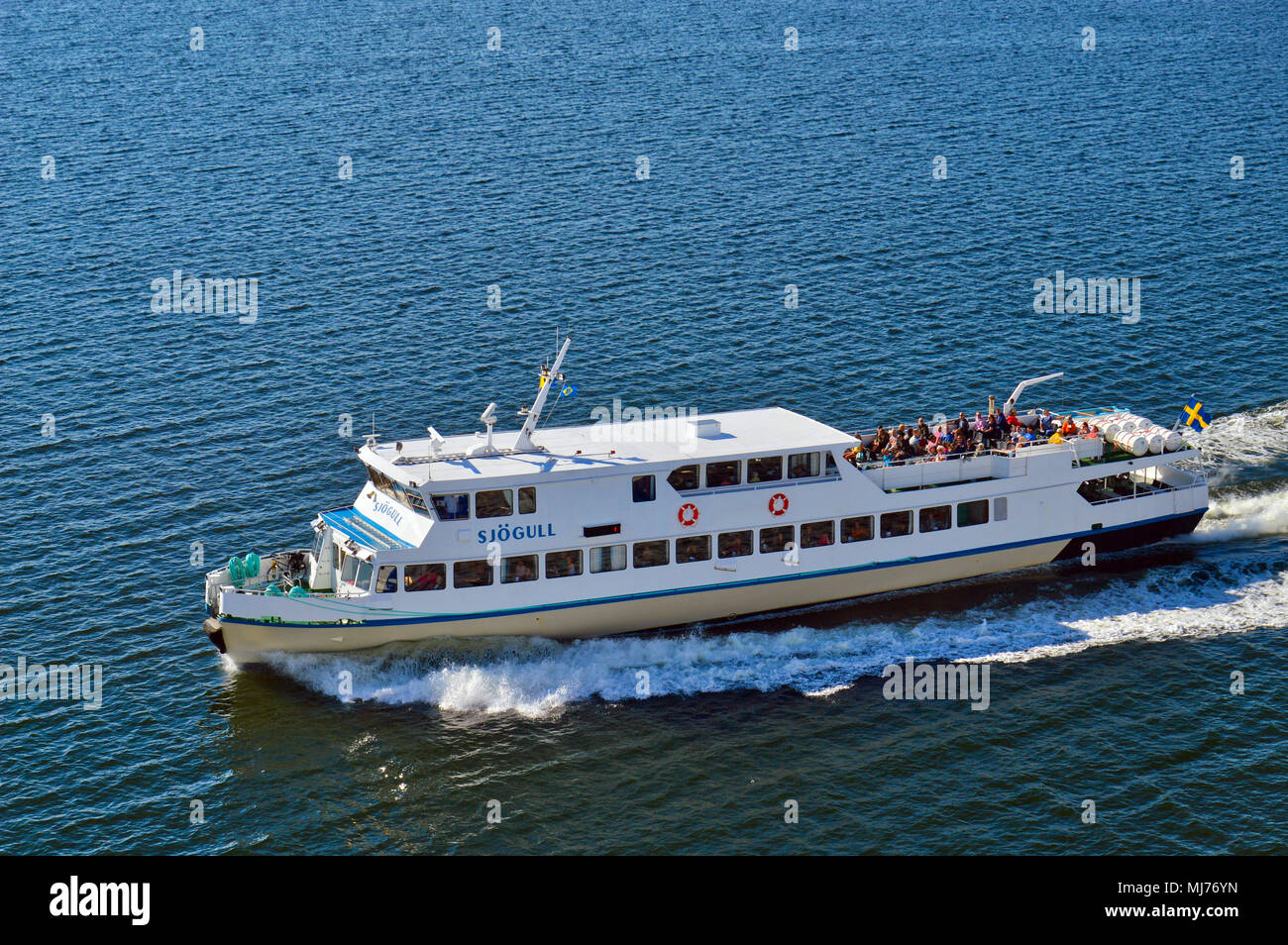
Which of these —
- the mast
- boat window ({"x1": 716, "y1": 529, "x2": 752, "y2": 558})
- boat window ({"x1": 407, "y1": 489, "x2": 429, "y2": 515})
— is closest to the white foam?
boat window ({"x1": 716, "y1": 529, "x2": 752, "y2": 558})

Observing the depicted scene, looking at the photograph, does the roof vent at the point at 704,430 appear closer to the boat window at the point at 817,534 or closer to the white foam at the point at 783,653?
the boat window at the point at 817,534

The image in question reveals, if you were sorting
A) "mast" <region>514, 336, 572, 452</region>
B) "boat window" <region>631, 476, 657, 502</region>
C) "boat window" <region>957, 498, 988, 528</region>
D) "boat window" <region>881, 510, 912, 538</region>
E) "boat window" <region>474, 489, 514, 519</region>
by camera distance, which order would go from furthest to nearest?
"boat window" <region>957, 498, 988, 528</region>, "boat window" <region>881, 510, 912, 538</region>, "boat window" <region>631, 476, 657, 502</region>, "mast" <region>514, 336, 572, 452</region>, "boat window" <region>474, 489, 514, 519</region>

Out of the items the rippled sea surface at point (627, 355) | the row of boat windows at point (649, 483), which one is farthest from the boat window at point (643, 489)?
the rippled sea surface at point (627, 355)

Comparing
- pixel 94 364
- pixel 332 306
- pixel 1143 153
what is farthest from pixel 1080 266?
pixel 94 364

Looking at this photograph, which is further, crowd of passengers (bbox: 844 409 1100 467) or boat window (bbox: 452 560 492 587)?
crowd of passengers (bbox: 844 409 1100 467)

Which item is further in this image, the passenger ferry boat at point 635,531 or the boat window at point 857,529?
the boat window at point 857,529

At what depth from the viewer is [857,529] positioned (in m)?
57.1

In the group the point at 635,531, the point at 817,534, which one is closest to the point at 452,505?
the point at 635,531

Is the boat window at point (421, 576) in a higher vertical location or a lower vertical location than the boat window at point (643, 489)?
lower

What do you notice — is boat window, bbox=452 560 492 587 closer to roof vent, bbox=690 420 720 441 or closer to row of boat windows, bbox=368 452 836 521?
row of boat windows, bbox=368 452 836 521

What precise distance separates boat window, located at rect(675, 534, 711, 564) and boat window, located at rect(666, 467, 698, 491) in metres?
1.90

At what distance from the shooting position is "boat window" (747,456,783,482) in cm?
5531

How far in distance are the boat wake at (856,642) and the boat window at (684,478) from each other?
5729mm

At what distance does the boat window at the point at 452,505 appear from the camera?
2062 inches
